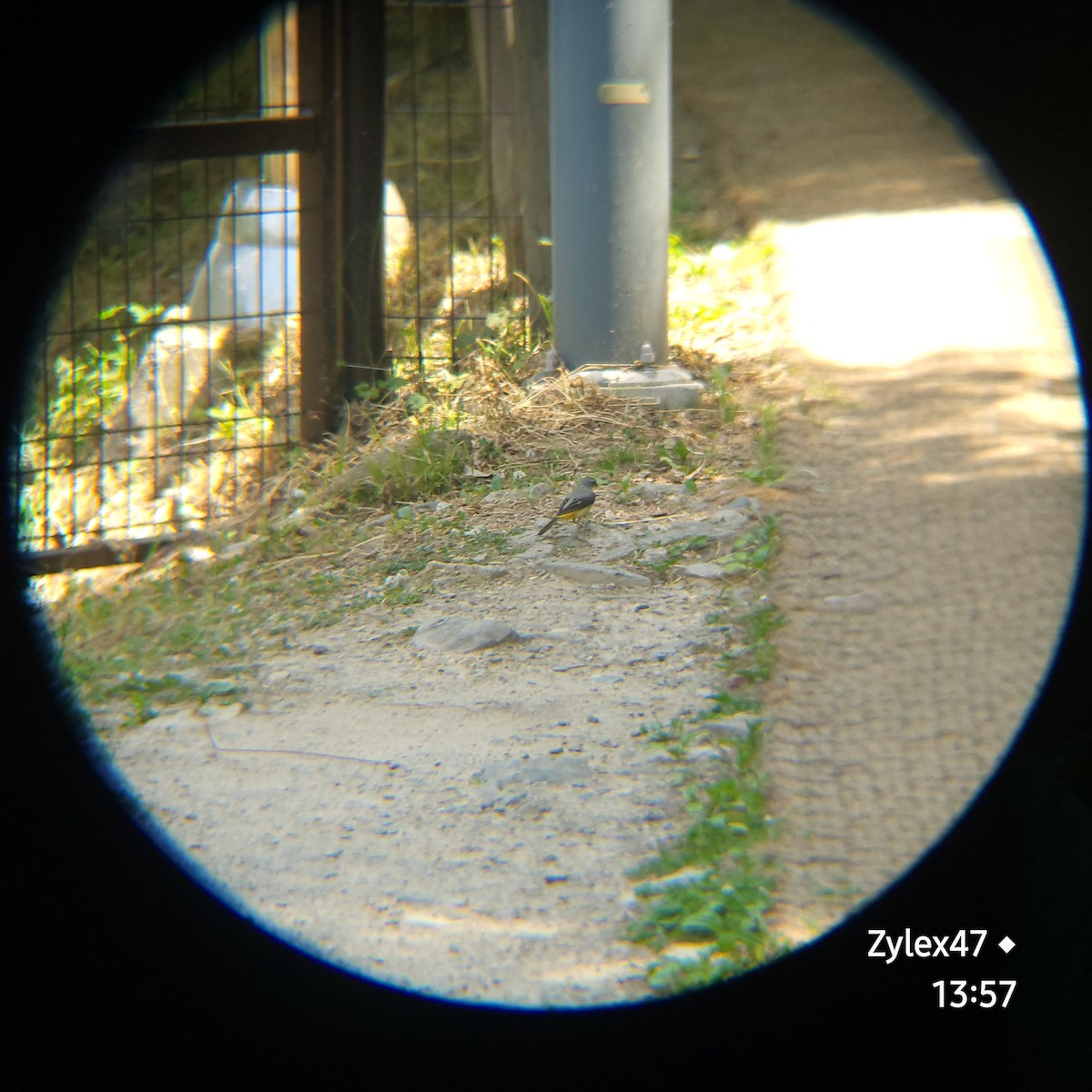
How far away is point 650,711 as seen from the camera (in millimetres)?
3225

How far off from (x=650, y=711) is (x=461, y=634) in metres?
0.79

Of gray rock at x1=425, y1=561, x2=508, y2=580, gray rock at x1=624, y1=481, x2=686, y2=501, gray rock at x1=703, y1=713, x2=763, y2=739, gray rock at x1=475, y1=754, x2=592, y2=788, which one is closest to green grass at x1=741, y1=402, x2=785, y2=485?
gray rock at x1=624, y1=481, x2=686, y2=501

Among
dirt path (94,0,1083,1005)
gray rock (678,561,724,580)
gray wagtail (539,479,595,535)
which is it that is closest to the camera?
dirt path (94,0,1083,1005)

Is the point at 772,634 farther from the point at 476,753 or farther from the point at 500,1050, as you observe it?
A: the point at 500,1050

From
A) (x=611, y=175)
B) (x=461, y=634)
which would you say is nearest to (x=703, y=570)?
(x=461, y=634)

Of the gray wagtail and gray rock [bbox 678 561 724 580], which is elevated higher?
the gray wagtail

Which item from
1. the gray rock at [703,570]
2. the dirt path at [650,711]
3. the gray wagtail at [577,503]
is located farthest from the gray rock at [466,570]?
the gray rock at [703,570]

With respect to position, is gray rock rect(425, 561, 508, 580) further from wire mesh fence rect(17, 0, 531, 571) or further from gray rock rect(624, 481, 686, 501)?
wire mesh fence rect(17, 0, 531, 571)

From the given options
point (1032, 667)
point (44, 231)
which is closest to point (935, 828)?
point (1032, 667)

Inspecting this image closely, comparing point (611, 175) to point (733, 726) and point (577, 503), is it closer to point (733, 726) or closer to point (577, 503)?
point (577, 503)

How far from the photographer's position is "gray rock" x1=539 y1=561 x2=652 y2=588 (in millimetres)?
4020

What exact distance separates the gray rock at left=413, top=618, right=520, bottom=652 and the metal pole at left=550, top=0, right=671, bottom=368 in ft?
5.93

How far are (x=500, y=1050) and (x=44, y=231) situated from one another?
2236 mm

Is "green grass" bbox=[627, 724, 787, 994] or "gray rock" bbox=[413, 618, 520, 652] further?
"gray rock" bbox=[413, 618, 520, 652]
